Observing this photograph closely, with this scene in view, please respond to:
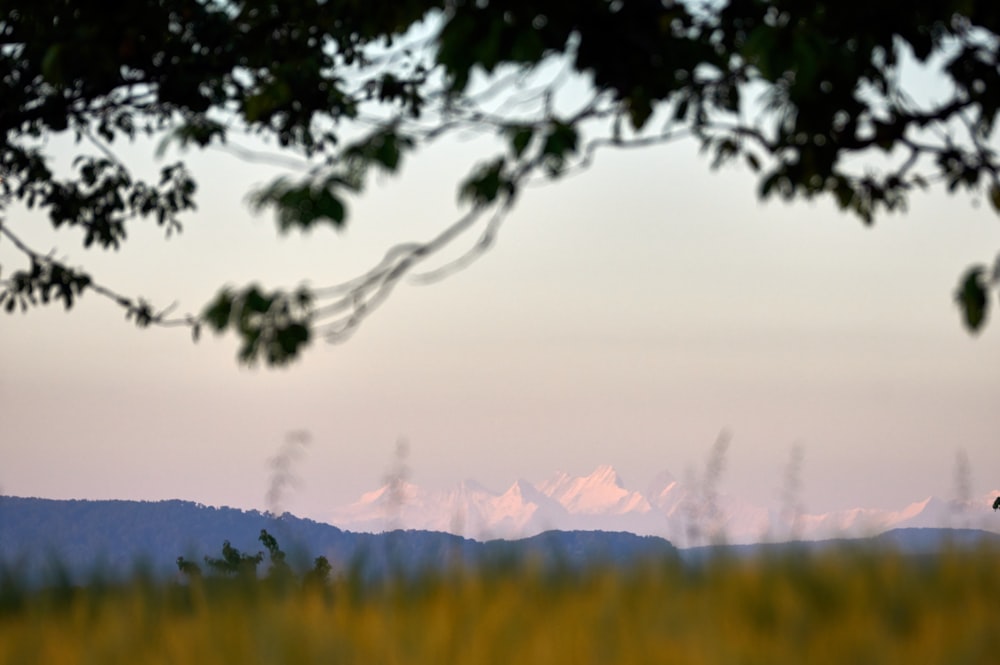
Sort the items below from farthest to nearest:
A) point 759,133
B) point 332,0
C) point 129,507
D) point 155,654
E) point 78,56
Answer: point 129,507 < point 332,0 < point 78,56 < point 759,133 < point 155,654

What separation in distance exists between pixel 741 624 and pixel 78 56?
748 cm

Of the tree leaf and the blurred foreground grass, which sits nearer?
the blurred foreground grass

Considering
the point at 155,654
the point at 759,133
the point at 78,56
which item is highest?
the point at 78,56

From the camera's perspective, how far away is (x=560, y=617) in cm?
534

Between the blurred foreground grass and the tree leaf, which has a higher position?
the tree leaf

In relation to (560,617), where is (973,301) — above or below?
above

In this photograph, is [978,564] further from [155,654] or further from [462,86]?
[155,654]

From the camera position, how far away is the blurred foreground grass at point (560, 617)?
492 centimetres

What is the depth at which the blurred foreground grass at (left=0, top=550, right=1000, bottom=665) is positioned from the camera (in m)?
4.92

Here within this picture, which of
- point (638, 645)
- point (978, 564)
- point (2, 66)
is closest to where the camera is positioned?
point (638, 645)

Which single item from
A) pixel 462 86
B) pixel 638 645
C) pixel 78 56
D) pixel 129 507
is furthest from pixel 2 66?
pixel 129 507

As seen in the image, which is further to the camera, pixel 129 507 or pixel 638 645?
pixel 129 507

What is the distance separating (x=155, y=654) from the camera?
17.3 feet

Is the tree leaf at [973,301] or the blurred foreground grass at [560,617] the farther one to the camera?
the tree leaf at [973,301]
